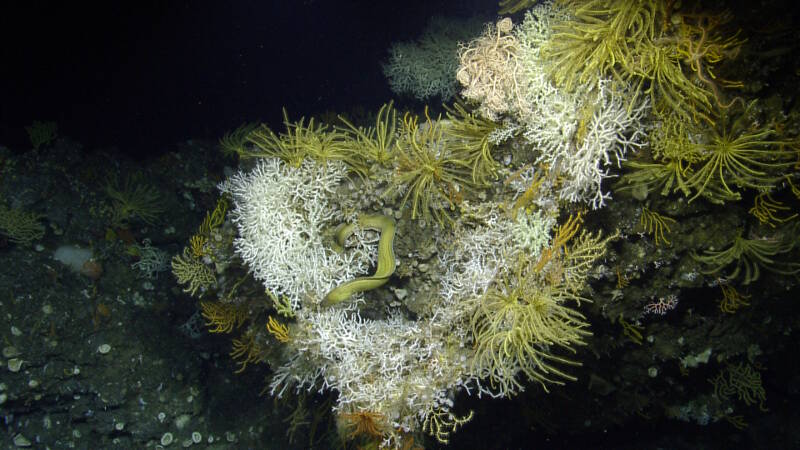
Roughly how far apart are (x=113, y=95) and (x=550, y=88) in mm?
8029

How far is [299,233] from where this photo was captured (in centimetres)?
379

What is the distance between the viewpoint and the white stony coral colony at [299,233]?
3.78 m

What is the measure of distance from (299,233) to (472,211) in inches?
68.5

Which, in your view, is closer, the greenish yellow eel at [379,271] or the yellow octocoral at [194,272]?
the greenish yellow eel at [379,271]

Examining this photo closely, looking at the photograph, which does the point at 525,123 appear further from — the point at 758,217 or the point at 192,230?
the point at 192,230

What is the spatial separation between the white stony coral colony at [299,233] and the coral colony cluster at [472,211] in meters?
0.02

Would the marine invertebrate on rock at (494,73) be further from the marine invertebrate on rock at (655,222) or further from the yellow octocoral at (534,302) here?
the marine invertebrate on rock at (655,222)

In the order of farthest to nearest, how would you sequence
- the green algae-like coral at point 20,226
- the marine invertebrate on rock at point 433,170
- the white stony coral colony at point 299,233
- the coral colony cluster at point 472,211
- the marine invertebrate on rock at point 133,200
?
the marine invertebrate on rock at point 133,200, the green algae-like coral at point 20,226, the white stony coral colony at point 299,233, the marine invertebrate on rock at point 433,170, the coral colony cluster at point 472,211

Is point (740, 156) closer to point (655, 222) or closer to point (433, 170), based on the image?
point (655, 222)

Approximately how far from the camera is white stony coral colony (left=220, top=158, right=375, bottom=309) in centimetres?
378

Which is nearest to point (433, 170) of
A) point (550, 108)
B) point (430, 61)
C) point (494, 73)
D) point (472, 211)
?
point (472, 211)

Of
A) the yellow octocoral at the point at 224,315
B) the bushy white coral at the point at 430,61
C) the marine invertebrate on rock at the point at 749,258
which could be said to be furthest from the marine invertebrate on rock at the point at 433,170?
the bushy white coral at the point at 430,61

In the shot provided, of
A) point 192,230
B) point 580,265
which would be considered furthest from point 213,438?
point 580,265

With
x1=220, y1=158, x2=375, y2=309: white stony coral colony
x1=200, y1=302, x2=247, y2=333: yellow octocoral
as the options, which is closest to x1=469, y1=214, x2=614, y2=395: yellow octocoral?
x1=220, y1=158, x2=375, y2=309: white stony coral colony
